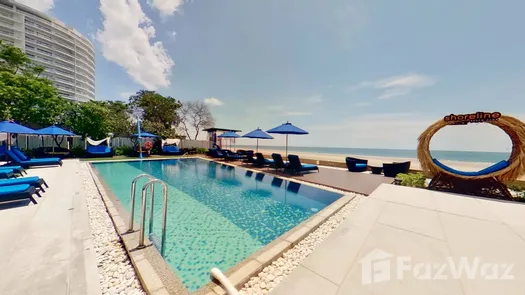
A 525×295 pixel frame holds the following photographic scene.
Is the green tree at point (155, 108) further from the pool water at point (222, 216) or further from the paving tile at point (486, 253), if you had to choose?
the paving tile at point (486, 253)

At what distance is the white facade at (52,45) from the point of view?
51500 mm

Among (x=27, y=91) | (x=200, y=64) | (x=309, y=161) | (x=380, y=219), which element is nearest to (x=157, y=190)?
(x=380, y=219)

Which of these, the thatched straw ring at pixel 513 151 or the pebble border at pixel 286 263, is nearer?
the pebble border at pixel 286 263

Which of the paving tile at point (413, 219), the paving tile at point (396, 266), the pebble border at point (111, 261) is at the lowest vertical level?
the pebble border at point (111, 261)

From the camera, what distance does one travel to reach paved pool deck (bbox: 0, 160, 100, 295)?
6.53 ft

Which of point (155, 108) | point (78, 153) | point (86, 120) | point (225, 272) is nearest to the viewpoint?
point (225, 272)

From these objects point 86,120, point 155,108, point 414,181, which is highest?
point 155,108

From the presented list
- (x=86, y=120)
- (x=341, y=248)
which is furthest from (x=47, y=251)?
(x=86, y=120)

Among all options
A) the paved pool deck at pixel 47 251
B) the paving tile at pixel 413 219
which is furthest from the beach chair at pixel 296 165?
the paved pool deck at pixel 47 251

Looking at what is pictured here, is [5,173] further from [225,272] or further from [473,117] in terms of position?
[473,117]

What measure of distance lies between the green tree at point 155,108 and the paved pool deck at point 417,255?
865 inches

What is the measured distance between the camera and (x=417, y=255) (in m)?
2.64

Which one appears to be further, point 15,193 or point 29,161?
point 29,161

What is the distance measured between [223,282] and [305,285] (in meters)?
0.91
